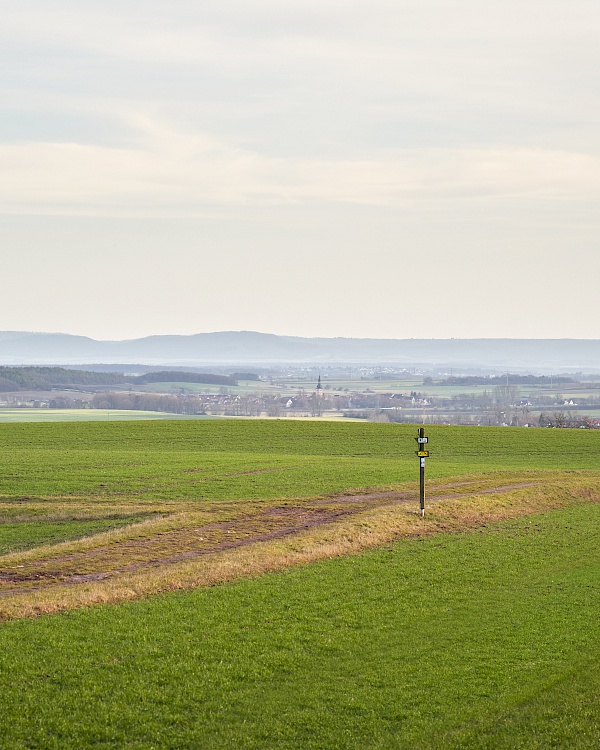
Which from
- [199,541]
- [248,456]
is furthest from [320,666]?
[248,456]

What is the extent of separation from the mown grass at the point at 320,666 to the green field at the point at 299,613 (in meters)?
0.05

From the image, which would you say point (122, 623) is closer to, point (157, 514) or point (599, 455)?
point (157, 514)

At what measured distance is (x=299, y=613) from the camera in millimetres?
19266

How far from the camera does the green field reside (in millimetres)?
13453

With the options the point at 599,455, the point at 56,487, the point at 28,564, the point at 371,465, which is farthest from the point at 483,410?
the point at 28,564

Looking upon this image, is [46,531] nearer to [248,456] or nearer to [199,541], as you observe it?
[199,541]

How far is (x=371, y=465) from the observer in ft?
163

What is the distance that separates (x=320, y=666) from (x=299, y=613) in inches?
133

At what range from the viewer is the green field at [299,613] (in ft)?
44.1

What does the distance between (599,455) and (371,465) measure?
62.0 feet

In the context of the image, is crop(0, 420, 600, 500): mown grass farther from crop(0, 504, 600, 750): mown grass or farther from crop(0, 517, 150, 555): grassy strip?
crop(0, 504, 600, 750): mown grass

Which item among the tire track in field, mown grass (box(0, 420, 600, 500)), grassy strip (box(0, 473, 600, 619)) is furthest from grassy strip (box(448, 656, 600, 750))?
mown grass (box(0, 420, 600, 500))

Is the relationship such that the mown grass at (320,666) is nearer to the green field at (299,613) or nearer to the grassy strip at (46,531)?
the green field at (299,613)

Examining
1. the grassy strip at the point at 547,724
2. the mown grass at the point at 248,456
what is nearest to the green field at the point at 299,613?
the grassy strip at the point at 547,724
